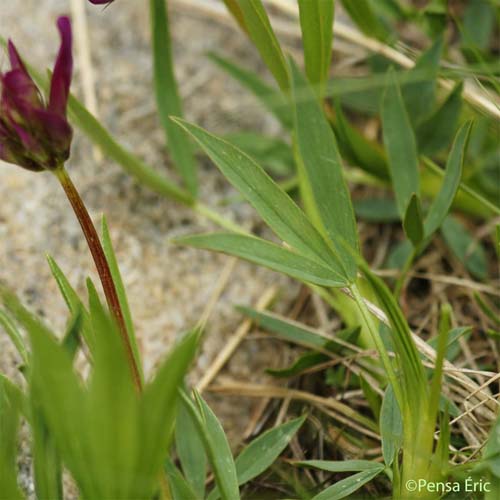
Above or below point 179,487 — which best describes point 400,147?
above

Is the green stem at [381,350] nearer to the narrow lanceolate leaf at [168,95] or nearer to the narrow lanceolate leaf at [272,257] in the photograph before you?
the narrow lanceolate leaf at [272,257]

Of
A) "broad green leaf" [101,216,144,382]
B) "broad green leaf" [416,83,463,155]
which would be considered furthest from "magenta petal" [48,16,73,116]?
"broad green leaf" [416,83,463,155]

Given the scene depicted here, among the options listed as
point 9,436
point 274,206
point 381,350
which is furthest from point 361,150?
point 9,436

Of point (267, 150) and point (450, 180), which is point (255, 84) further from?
point (450, 180)

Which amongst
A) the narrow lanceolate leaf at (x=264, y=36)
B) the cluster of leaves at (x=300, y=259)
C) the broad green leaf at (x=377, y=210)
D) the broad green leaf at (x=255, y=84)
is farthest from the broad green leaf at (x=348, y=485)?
the broad green leaf at (x=255, y=84)

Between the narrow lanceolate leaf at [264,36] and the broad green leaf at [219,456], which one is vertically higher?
the narrow lanceolate leaf at [264,36]

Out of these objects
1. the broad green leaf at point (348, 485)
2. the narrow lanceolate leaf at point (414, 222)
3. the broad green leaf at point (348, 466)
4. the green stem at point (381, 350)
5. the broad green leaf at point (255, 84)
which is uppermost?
the broad green leaf at point (255, 84)
